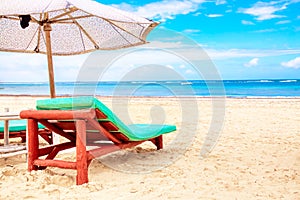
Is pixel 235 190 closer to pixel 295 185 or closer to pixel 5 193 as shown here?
pixel 295 185

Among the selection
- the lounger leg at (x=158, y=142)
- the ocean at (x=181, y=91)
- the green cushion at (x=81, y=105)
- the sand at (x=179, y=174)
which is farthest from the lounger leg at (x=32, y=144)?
the ocean at (x=181, y=91)

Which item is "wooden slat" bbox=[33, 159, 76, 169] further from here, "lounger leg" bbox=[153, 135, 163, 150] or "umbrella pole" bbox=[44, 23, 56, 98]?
"lounger leg" bbox=[153, 135, 163, 150]

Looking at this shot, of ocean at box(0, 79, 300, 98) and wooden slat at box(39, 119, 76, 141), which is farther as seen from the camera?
ocean at box(0, 79, 300, 98)

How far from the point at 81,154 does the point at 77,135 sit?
0.62ft

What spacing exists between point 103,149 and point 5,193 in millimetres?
1054

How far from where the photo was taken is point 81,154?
3.25 m

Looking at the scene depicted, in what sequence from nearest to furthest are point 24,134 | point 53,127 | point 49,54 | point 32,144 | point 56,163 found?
point 56,163 < point 32,144 < point 53,127 < point 49,54 < point 24,134

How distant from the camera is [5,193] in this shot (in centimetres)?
295

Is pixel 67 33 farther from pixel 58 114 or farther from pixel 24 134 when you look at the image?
pixel 58 114

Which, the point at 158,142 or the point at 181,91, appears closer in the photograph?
the point at 158,142

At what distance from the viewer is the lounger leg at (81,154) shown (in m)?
3.20

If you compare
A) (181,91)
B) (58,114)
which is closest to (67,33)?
(58,114)

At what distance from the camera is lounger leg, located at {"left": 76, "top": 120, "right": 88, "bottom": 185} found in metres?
3.20

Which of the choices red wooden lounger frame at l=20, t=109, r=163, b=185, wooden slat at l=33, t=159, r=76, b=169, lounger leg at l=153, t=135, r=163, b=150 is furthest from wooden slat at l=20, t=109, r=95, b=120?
lounger leg at l=153, t=135, r=163, b=150
